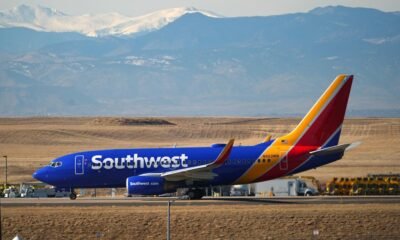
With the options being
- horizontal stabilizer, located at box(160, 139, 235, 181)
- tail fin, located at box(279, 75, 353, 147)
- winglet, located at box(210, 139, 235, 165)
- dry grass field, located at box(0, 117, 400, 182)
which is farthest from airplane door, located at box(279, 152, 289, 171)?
dry grass field, located at box(0, 117, 400, 182)

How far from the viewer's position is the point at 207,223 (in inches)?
1580

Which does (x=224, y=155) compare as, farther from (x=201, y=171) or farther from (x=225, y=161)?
(x=201, y=171)

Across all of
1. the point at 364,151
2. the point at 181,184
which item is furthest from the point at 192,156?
the point at 364,151

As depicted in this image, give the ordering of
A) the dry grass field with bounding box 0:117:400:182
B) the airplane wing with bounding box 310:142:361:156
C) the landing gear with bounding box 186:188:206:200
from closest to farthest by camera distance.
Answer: the airplane wing with bounding box 310:142:361:156 → the landing gear with bounding box 186:188:206:200 → the dry grass field with bounding box 0:117:400:182

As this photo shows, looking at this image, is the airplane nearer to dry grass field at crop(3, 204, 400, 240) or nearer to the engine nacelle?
the engine nacelle

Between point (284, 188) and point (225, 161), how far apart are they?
10027 millimetres

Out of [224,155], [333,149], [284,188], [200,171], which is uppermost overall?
[333,149]

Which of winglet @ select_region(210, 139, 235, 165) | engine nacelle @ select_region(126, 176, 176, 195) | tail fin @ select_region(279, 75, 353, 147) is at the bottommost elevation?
engine nacelle @ select_region(126, 176, 176, 195)

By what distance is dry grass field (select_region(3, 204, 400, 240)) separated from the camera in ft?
127

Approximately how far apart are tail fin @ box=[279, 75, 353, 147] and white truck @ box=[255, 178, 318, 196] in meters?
7.61

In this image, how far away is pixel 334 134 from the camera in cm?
5297

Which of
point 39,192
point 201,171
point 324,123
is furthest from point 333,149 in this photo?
point 39,192

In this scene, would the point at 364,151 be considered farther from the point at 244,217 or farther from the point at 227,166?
the point at 244,217

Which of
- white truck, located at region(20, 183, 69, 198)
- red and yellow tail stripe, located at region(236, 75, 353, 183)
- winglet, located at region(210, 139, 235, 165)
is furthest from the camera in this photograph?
white truck, located at region(20, 183, 69, 198)
